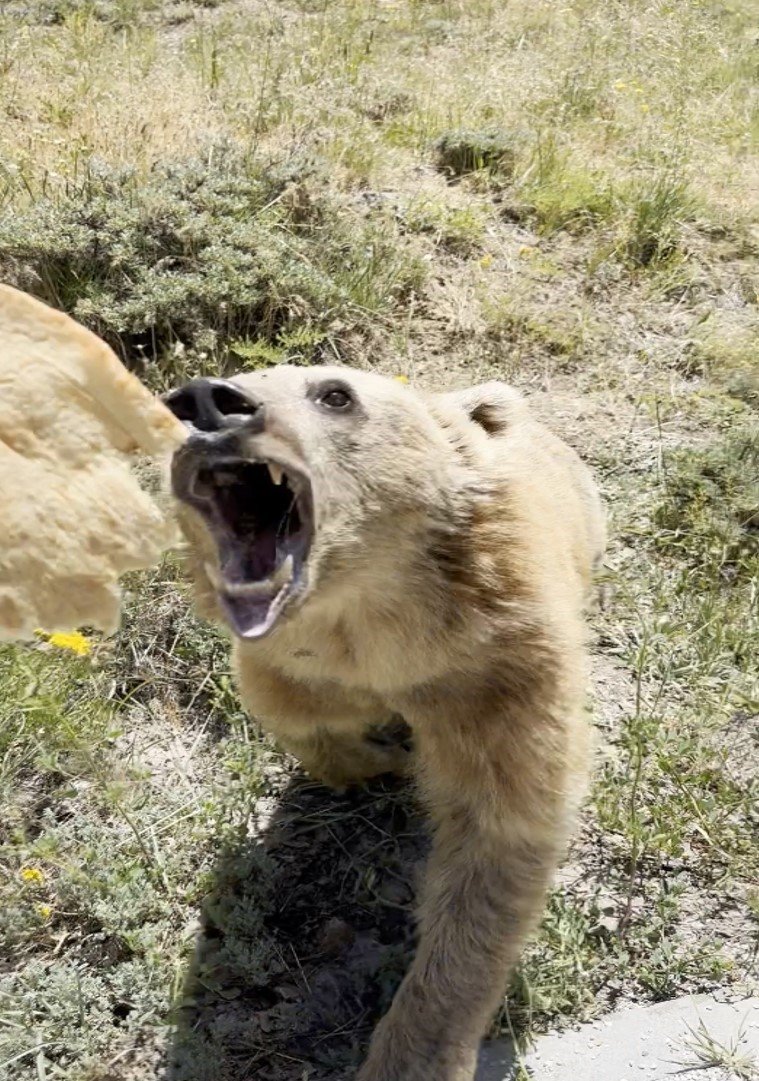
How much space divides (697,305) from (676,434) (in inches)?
49.1

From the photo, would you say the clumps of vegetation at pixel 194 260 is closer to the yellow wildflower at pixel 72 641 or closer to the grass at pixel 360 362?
the grass at pixel 360 362

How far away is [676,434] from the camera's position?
5.79 m

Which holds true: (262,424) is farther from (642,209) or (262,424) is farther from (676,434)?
(642,209)

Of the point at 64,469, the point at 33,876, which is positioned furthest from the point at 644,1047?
the point at 64,469

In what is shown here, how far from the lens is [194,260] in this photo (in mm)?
5746

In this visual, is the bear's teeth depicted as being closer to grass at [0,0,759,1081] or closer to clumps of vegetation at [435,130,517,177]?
grass at [0,0,759,1081]

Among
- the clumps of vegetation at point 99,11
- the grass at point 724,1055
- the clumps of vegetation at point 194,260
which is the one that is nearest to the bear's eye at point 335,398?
the grass at point 724,1055

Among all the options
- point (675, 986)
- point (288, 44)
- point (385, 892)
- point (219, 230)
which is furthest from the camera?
point (288, 44)

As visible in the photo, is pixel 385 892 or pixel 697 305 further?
pixel 697 305

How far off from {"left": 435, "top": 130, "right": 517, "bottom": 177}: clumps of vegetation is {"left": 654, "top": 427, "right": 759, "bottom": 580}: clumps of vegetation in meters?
2.73

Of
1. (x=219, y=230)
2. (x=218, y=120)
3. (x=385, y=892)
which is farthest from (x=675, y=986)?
(x=218, y=120)

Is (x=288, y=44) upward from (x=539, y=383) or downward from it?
upward

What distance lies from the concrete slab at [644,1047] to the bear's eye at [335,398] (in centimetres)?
206

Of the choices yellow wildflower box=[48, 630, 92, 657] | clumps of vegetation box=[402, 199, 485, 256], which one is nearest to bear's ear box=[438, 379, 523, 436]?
yellow wildflower box=[48, 630, 92, 657]
